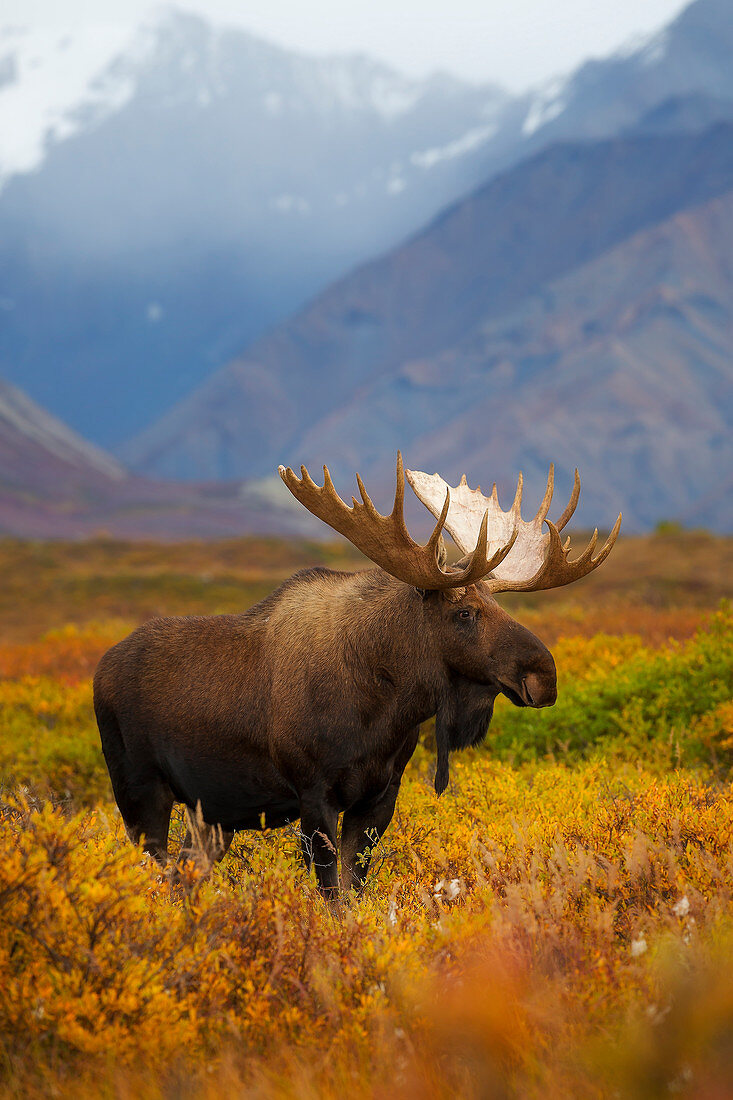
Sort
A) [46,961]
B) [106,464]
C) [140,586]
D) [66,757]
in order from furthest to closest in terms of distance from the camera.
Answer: [106,464] < [140,586] < [66,757] < [46,961]

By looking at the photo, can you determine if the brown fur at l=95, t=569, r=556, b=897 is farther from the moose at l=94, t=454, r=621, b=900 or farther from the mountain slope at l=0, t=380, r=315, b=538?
the mountain slope at l=0, t=380, r=315, b=538

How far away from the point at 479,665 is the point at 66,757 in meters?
5.72

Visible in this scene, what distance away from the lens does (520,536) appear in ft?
19.5

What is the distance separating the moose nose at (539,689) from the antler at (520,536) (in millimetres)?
571

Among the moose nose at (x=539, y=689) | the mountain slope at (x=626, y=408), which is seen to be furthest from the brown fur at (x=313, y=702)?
the mountain slope at (x=626, y=408)

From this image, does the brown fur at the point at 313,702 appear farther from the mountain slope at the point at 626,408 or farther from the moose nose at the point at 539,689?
the mountain slope at the point at 626,408

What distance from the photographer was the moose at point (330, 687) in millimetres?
4980

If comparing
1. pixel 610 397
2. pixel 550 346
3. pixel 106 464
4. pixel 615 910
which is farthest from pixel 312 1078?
pixel 550 346

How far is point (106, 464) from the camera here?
465 feet

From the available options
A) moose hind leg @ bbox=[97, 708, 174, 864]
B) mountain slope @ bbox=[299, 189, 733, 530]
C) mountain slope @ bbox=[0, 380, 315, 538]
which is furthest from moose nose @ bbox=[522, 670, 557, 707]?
mountain slope @ bbox=[299, 189, 733, 530]

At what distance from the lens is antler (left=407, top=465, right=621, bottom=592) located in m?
5.27

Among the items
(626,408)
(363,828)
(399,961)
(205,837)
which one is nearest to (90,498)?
(626,408)

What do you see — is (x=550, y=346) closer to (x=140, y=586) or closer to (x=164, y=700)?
(x=140, y=586)

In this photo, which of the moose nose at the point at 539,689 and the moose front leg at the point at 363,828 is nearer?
the moose nose at the point at 539,689
